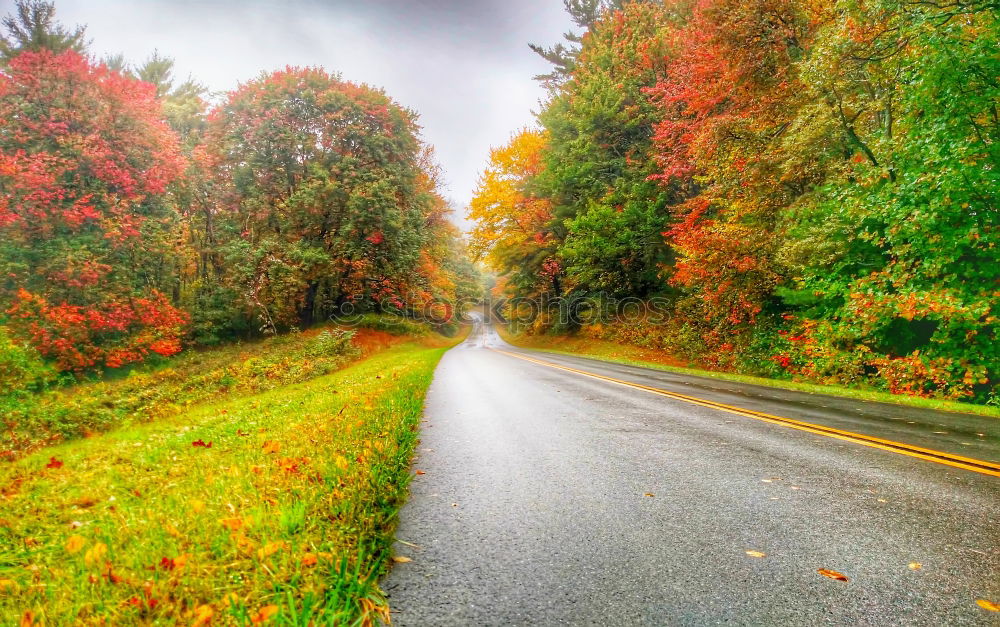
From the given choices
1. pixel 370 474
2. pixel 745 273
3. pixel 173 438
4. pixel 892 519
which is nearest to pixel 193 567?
pixel 370 474

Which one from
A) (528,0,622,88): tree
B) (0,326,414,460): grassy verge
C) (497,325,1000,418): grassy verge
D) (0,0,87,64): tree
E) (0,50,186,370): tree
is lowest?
(0,326,414,460): grassy verge

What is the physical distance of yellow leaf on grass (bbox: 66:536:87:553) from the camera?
2170 millimetres

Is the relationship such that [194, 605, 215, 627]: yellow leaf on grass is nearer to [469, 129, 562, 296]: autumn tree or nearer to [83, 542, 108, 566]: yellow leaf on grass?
[83, 542, 108, 566]: yellow leaf on grass

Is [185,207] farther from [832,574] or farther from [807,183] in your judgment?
[832,574]

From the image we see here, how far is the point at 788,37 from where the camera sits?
1170 cm

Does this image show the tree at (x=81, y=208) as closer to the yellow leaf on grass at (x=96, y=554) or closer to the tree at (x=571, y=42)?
the yellow leaf on grass at (x=96, y=554)

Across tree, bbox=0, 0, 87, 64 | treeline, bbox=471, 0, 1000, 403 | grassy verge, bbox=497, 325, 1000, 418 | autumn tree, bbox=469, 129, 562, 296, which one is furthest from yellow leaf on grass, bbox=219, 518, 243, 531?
tree, bbox=0, 0, 87, 64

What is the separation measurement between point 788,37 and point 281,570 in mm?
16372

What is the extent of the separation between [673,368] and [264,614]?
48.6ft

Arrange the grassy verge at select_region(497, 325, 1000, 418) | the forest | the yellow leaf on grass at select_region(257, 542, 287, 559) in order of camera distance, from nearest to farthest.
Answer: the yellow leaf on grass at select_region(257, 542, 287, 559), the forest, the grassy verge at select_region(497, 325, 1000, 418)

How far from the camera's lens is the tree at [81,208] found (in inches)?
531

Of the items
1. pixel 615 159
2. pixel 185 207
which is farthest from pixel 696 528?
pixel 185 207

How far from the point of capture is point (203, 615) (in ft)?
5.09

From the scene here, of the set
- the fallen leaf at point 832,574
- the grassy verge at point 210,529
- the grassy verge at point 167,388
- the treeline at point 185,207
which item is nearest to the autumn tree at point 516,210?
the treeline at point 185,207
